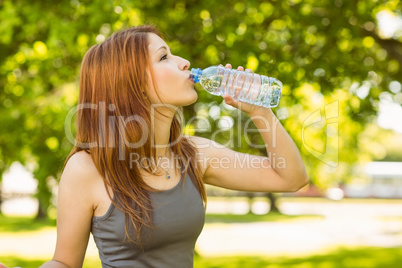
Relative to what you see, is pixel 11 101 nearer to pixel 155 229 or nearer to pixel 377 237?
pixel 155 229

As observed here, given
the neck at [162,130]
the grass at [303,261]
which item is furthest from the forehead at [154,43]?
the grass at [303,261]

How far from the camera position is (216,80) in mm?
3461

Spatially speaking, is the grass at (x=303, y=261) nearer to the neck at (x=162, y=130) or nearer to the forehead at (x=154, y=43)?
the neck at (x=162, y=130)

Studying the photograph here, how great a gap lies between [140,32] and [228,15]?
15.4 feet

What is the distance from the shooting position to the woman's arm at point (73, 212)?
217cm

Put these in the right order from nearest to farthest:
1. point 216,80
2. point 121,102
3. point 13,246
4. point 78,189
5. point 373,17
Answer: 1. point 78,189
2. point 121,102
3. point 216,80
4. point 373,17
5. point 13,246

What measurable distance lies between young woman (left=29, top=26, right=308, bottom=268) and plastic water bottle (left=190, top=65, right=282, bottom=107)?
44cm

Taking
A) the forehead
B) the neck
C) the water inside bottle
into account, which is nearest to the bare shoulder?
the neck

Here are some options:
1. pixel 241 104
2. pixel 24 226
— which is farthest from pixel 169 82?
pixel 24 226

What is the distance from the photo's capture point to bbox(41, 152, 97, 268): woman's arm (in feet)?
7.13

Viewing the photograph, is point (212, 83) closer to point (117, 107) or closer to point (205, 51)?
point (117, 107)

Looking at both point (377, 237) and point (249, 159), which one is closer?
point (249, 159)

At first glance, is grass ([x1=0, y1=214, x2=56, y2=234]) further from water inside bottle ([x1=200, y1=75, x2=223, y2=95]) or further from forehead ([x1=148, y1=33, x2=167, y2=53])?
forehead ([x1=148, y1=33, x2=167, y2=53])

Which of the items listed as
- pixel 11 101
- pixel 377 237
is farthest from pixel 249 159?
pixel 377 237
